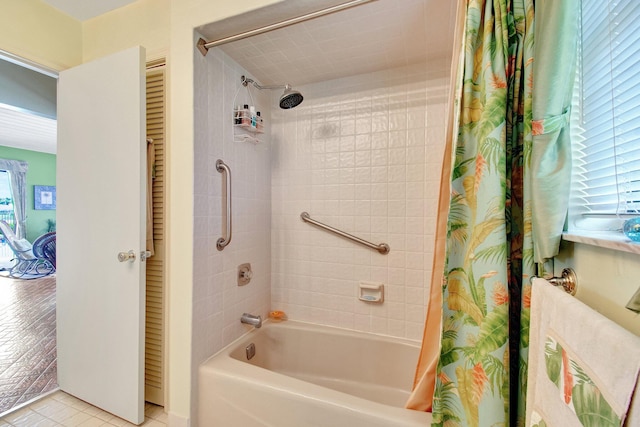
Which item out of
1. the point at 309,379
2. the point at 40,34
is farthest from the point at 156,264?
the point at 40,34

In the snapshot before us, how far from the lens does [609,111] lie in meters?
0.63

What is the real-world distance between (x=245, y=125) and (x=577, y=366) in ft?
5.40

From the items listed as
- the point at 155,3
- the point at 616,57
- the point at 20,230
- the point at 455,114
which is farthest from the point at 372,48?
the point at 20,230

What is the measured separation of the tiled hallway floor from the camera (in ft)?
5.63

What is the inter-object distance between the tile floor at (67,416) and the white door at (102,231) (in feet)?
0.15

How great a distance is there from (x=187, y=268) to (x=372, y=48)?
1597 mm

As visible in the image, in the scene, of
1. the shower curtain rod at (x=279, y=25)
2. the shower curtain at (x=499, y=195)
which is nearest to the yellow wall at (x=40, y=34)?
the shower curtain rod at (x=279, y=25)

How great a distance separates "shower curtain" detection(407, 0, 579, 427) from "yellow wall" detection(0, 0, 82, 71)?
2380mm

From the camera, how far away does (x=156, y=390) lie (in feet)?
5.30

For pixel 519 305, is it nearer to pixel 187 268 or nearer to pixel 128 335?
Result: pixel 187 268

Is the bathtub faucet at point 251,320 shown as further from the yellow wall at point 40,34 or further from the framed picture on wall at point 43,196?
the framed picture on wall at point 43,196

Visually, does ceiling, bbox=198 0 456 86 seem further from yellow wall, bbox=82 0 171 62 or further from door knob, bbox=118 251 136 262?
door knob, bbox=118 251 136 262

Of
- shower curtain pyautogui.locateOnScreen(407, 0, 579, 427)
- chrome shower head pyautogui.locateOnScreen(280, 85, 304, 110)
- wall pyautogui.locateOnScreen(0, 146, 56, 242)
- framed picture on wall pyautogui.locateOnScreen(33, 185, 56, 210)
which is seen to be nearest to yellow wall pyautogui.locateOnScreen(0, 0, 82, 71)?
chrome shower head pyautogui.locateOnScreen(280, 85, 304, 110)

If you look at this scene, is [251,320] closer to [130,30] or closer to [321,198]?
[321,198]
